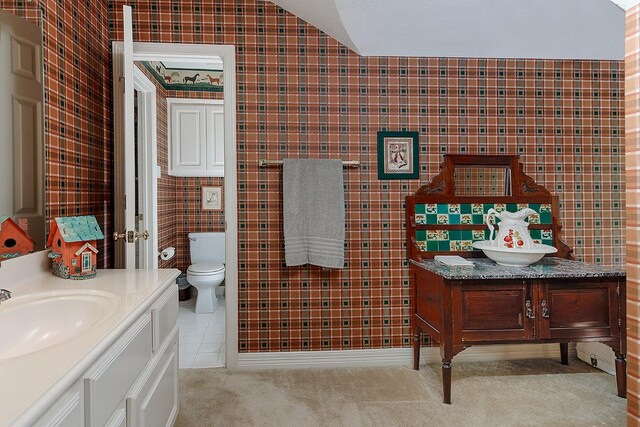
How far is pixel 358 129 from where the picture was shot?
2.56 meters

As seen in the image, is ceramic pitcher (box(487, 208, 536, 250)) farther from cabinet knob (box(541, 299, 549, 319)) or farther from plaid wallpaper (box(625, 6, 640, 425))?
plaid wallpaper (box(625, 6, 640, 425))

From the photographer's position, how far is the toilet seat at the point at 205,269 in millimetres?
3580

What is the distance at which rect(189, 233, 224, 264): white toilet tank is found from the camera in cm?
405

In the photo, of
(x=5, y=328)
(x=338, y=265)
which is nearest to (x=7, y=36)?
(x=5, y=328)

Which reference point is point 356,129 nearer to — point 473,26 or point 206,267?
point 473,26

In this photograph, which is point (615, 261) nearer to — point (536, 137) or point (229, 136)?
point (536, 137)

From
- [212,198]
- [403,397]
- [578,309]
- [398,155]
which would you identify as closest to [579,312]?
[578,309]

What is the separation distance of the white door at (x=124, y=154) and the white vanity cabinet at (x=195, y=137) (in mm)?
1582

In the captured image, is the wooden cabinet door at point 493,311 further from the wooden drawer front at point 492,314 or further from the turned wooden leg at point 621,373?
the turned wooden leg at point 621,373

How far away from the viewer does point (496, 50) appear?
8.36ft

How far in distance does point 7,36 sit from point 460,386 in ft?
9.03

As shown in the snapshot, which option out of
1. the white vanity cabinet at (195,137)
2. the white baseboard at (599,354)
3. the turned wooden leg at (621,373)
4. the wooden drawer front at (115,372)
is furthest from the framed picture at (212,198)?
the turned wooden leg at (621,373)

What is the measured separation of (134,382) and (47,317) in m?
0.35

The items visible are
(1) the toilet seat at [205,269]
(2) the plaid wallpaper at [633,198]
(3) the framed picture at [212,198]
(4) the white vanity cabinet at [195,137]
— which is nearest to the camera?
(2) the plaid wallpaper at [633,198]
